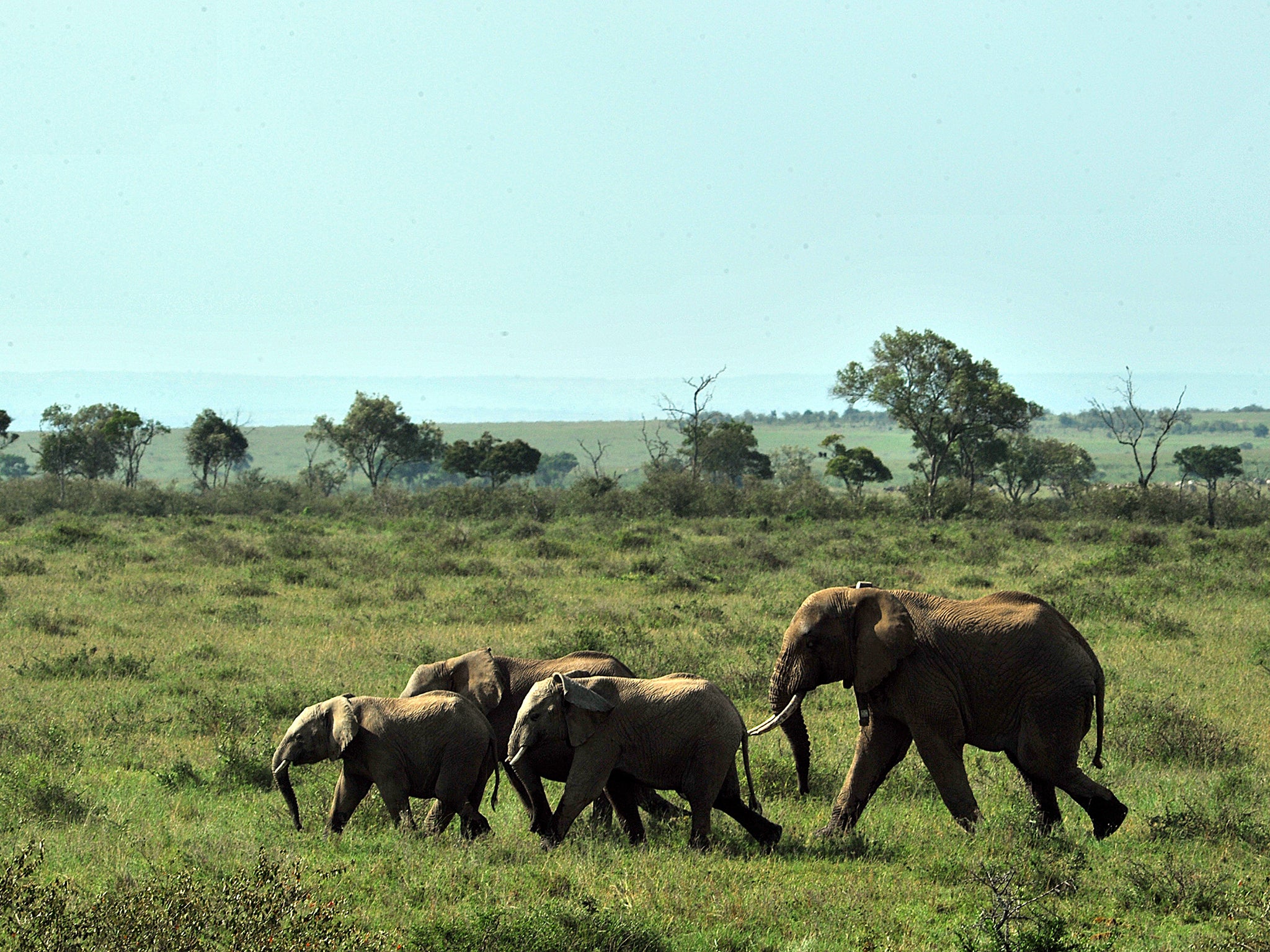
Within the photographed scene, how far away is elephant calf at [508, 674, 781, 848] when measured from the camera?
26.9 ft

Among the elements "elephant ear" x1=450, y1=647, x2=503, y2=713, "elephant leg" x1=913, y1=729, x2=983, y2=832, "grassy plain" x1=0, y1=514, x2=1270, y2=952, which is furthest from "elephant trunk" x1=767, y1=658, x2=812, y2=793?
"elephant ear" x1=450, y1=647, x2=503, y2=713

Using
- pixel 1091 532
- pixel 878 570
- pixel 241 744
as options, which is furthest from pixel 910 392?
pixel 241 744

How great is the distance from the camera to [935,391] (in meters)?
60.6

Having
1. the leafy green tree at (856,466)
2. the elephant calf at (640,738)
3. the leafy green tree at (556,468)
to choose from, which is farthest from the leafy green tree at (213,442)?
the elephant calf at (640,738)

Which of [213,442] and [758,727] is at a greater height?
[213,442]

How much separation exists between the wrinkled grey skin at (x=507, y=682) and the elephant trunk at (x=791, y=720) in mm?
1092

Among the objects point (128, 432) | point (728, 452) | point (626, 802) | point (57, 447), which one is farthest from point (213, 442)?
point (626, 802)

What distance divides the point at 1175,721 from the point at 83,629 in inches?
632

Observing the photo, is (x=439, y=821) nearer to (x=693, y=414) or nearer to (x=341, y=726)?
(x=341, y=726)

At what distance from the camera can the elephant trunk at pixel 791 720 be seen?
353 inches

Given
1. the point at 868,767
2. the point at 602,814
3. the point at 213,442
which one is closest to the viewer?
the point at 868,767

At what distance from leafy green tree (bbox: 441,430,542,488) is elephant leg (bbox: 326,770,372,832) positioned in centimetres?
6284

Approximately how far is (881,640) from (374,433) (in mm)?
67461

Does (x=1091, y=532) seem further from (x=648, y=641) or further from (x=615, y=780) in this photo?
(x=615, y=780)
